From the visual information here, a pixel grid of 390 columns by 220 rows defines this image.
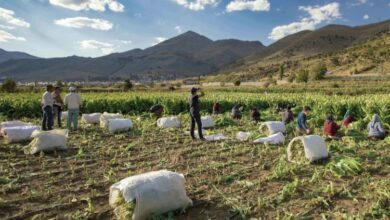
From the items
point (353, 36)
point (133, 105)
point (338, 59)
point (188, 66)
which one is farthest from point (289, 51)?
point (133, 105)

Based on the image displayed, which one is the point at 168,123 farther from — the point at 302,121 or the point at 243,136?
the point at 302,121

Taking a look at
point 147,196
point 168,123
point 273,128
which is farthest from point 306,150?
point 168,123

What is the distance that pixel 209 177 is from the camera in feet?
23.6

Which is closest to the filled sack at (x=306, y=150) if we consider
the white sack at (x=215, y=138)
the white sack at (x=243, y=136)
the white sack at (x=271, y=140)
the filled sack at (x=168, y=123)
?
the white sack at (x=271, y=140)

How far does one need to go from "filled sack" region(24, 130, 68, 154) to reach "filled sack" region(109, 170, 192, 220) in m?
4.57

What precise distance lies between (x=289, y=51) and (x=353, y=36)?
2921cm

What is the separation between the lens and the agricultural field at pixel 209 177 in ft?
18.3

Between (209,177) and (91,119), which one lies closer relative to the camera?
(209,177)

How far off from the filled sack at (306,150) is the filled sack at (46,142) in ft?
18.1

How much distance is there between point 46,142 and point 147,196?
5.10m

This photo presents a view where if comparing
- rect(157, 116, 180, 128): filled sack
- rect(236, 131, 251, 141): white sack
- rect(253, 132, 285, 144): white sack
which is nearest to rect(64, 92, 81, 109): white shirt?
rect(157, 116, 180, 128): filled sack

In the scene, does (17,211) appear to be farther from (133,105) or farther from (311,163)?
(133,105)

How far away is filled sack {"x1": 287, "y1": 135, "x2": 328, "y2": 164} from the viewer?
818 centimetres

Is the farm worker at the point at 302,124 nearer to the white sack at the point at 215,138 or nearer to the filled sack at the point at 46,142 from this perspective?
the white sack at the point at 215,138
